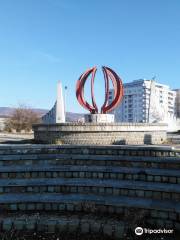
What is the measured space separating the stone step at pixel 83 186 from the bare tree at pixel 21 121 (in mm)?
31876

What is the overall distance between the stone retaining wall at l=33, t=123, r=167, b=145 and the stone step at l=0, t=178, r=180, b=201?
343 inches

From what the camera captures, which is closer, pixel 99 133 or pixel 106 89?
pixel 99 133

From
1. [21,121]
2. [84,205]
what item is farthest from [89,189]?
[21,121]

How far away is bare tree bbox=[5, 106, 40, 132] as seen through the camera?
133ft

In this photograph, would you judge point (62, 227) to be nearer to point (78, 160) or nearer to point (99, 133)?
point (78, 160)

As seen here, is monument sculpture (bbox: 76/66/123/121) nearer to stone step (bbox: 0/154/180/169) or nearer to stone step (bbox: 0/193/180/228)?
stone step (bbox: 0/154/180/169)

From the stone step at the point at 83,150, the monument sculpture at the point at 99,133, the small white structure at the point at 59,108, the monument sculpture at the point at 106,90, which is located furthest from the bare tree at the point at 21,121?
the stone step at the point at 83,150

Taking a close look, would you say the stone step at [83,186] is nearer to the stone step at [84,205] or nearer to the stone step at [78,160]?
the stone step at [84,205]

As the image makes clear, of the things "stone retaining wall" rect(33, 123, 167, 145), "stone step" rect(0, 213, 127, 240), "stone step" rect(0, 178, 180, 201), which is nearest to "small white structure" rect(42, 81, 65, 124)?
"stone retaining wall" rect(33, 123, 167, 145)

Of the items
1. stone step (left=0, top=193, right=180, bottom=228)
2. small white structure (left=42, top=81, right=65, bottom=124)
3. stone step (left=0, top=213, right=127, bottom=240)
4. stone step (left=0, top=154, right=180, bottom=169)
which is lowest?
stone step (left=0, top=213, right=127, bottom=240)

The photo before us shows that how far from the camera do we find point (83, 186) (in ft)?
23.1

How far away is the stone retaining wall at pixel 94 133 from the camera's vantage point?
15.9 metres

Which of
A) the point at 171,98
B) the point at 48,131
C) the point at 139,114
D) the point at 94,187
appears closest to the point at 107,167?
the point at 94,187

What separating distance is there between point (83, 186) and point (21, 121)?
121 feet
